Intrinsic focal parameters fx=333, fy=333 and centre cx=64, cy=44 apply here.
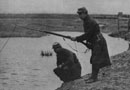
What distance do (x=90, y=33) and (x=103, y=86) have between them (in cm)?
160

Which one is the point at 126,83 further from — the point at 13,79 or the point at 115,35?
the point at 115,35

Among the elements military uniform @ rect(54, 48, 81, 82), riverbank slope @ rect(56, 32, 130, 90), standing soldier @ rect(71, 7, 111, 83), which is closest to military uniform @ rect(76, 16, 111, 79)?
standing soldier @ rect(71, 7, 111, 83)

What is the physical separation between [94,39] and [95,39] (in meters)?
0.03

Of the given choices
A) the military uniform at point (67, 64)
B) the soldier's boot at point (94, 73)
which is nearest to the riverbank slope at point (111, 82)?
the soldier's boot at point (94, 73)

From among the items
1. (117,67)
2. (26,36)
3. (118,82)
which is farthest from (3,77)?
Answer: (26,36)

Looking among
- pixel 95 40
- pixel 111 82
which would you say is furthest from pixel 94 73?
pixel 95 40

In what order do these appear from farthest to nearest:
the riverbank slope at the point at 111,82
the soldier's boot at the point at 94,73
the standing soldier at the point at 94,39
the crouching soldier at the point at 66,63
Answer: the crouching soldier at the point at 66,63
the soldier's boot at the point at 94,73
the riverbank slope at the point at 111,82
the standing soldier at the point at 94,39

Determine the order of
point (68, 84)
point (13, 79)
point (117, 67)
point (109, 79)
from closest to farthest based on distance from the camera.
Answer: point (109, 79) → point (68, 84) → point (117, 67) → point (13, 79)

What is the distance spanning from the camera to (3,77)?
3188 centimetres

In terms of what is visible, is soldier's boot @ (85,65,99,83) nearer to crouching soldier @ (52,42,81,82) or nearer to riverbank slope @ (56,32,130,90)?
riverbank slope @ (56,32,130,90)

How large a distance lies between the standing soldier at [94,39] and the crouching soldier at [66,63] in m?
1.33

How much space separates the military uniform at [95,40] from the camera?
9.61 metres

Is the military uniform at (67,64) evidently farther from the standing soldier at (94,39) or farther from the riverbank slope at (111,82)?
the standing soldier at (94,39)

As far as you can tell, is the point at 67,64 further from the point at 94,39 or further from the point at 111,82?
the point at 94,39
